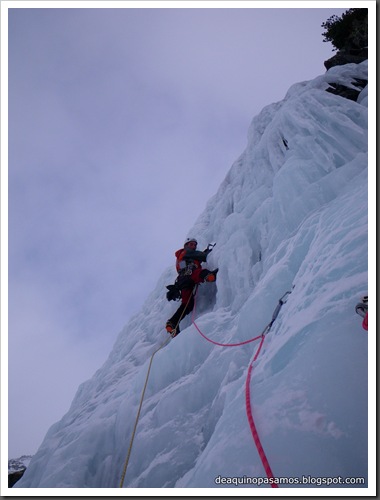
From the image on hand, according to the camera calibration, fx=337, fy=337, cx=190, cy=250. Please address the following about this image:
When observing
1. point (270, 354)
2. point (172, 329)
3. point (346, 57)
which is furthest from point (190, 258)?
point (346, 57)

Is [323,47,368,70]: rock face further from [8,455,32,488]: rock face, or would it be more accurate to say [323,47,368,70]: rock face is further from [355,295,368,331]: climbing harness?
[8,455,32,488]: rock face

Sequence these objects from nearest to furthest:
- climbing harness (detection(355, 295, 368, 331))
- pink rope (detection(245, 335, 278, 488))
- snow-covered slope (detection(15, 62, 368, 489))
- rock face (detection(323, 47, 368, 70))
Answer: pink rope (detection(245, 335, 278, 488)) < snow-covered slope (detection(15, 62, 368, 489)) < climbing harness (detection(355, 295, 368, 331)) < rock face (detection(323, 47, 368, 70))

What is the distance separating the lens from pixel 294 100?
239 inches

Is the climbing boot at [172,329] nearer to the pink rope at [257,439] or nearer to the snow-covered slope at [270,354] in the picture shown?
the snow-covered slope at [270,354]

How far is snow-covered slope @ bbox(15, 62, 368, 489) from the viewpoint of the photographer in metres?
1.87

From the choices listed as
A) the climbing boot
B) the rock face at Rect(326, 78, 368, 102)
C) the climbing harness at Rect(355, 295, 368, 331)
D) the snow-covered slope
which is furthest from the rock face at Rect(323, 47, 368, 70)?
the climbing harness at Rect(355, 295, 368, 331)

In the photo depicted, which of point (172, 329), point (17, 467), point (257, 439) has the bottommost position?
point (17, 467)

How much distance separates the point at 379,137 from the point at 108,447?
14.5 feet

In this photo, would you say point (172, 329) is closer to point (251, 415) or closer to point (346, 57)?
point (251, 415)

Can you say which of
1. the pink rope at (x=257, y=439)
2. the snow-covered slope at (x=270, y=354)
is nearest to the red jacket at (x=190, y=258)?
the snow-covered slope at (x=270, y=354)

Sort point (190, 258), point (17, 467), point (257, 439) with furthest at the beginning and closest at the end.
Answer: point (17, 467) < point (190, 258) < point (257, 439)

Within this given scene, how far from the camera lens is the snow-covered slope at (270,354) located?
1.87 meters

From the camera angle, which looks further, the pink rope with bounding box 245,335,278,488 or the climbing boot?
the climbing boot

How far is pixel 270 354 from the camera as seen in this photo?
8.32 ft
